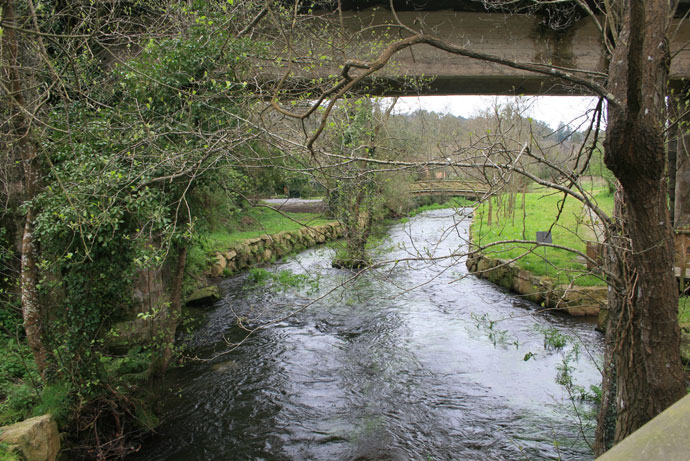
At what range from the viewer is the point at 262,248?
1620 cm

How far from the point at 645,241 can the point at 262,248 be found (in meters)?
14.2

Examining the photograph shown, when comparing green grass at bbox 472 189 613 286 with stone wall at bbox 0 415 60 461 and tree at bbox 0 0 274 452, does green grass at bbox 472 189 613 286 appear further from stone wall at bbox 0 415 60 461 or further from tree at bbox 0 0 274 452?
stone wall at bbox 0 415 60 461

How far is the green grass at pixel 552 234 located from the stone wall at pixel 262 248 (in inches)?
198

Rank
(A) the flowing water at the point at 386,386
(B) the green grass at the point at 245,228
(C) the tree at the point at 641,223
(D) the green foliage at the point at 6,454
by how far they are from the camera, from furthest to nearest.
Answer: (B) the green grass at the point at 245,228, (A) the flowing water at the point at 386,386, (D) the green foliage at the point at 6,454, (C) the tree at the point at 641,223

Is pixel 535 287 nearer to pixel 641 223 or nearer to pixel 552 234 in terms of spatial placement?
pixel 552 234

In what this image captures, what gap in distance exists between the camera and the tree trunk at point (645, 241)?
2.76m

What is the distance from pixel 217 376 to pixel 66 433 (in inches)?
94.1

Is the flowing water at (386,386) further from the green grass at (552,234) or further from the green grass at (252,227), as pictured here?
the green grass at (252,227)

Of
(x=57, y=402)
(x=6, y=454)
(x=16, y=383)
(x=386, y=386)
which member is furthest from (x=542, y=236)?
(x=16, y=383)

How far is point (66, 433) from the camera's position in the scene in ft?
16.0

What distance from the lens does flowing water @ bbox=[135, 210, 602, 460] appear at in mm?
5207

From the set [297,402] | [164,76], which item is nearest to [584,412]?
[297,402]

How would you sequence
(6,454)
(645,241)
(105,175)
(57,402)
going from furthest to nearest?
(57,402)
(105,175)
(6,454)
(645,241)

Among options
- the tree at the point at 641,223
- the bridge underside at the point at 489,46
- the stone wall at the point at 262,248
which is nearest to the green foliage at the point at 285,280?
the stone wall at the point at 262,248
